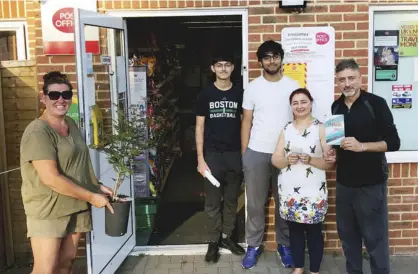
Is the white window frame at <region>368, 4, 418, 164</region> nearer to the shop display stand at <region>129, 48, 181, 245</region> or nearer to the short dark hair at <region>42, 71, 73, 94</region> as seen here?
the shop display stand at <region>129, 48, 181, 245</region>

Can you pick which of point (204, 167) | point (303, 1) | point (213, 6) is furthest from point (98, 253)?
point (303, 1)

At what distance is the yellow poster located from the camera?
15.0ft

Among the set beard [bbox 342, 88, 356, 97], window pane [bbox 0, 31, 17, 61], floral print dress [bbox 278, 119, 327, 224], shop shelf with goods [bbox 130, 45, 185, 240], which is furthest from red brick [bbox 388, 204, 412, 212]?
window pane [bbox 0, 31, 17, 61]

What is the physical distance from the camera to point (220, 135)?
4.43 metres

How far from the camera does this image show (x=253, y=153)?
4.30 m

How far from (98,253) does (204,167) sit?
1178mm

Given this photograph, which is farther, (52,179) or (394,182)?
(394,182)

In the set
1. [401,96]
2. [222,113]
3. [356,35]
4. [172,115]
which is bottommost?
[172,115]

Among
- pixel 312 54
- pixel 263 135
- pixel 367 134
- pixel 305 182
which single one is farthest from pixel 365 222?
pixel 312 54

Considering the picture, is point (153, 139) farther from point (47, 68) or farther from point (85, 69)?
point (85, 69)

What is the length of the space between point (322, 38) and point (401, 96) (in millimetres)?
1036

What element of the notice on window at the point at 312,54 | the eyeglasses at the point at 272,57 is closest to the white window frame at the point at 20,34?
the eyeglasses at the point at 272,57

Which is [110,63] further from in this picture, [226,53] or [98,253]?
[98,253]

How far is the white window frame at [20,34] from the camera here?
187 inches
